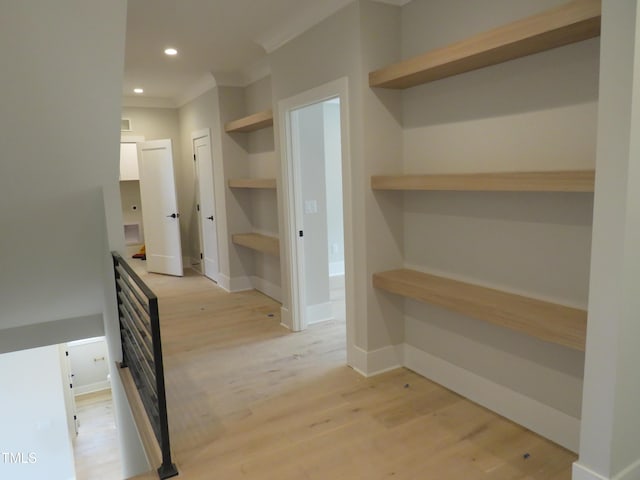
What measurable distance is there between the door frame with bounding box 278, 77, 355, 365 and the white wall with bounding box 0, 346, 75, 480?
3357 mm

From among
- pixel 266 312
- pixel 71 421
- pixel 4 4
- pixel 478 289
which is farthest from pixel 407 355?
pixel 71 421

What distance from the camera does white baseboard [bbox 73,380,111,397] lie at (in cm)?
638

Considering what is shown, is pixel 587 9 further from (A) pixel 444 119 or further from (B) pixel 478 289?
(B) pixel 478 289

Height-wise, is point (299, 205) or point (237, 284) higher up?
point (299, 205)

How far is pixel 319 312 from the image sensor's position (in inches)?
172

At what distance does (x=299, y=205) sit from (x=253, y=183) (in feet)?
4.01

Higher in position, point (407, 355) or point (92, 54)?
point (92, 54)

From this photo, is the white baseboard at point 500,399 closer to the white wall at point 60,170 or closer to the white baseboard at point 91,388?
the white wall at point 60,170

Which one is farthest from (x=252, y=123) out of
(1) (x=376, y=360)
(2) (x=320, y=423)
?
(2) (x=320, y=423)

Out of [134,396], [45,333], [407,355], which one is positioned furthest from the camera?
[45,333]

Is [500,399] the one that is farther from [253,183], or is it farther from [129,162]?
[129,162]

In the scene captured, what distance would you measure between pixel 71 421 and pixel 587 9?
6606mm

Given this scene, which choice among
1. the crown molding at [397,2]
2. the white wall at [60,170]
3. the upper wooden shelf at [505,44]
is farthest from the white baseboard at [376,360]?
the crown molding at [397,2]

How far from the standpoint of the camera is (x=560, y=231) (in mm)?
2211
